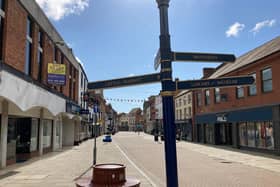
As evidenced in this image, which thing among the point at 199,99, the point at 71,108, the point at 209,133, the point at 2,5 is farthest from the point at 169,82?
the point at 199,99

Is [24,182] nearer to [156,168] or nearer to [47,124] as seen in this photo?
[156,168]

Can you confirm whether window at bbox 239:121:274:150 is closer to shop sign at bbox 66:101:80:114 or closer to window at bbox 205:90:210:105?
window at bbox 205:90:210:105

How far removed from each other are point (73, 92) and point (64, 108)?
731 cm

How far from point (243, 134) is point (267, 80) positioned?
6.04 metres

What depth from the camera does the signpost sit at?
3350mm

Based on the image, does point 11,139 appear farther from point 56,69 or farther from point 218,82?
point 218,82

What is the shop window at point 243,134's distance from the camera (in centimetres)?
2409

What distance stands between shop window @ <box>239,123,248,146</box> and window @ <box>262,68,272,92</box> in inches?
181

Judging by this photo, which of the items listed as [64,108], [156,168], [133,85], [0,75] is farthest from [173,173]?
[64,108]

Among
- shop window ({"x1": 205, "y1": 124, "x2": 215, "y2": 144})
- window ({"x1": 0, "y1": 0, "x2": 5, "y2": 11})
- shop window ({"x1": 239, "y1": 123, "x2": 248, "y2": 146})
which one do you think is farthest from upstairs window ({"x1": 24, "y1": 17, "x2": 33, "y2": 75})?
shop window ({"x1": 205, "y1": 124, "x2": 215, "y2": 144})

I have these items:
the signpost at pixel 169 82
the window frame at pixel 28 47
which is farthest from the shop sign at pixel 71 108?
the signpost at pixel 169 82

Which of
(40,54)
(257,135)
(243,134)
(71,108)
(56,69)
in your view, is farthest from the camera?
(71,108)

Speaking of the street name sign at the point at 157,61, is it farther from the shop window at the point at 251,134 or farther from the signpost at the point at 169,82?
the shop window at the point at 251,134

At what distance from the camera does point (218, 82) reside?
3562 mm
